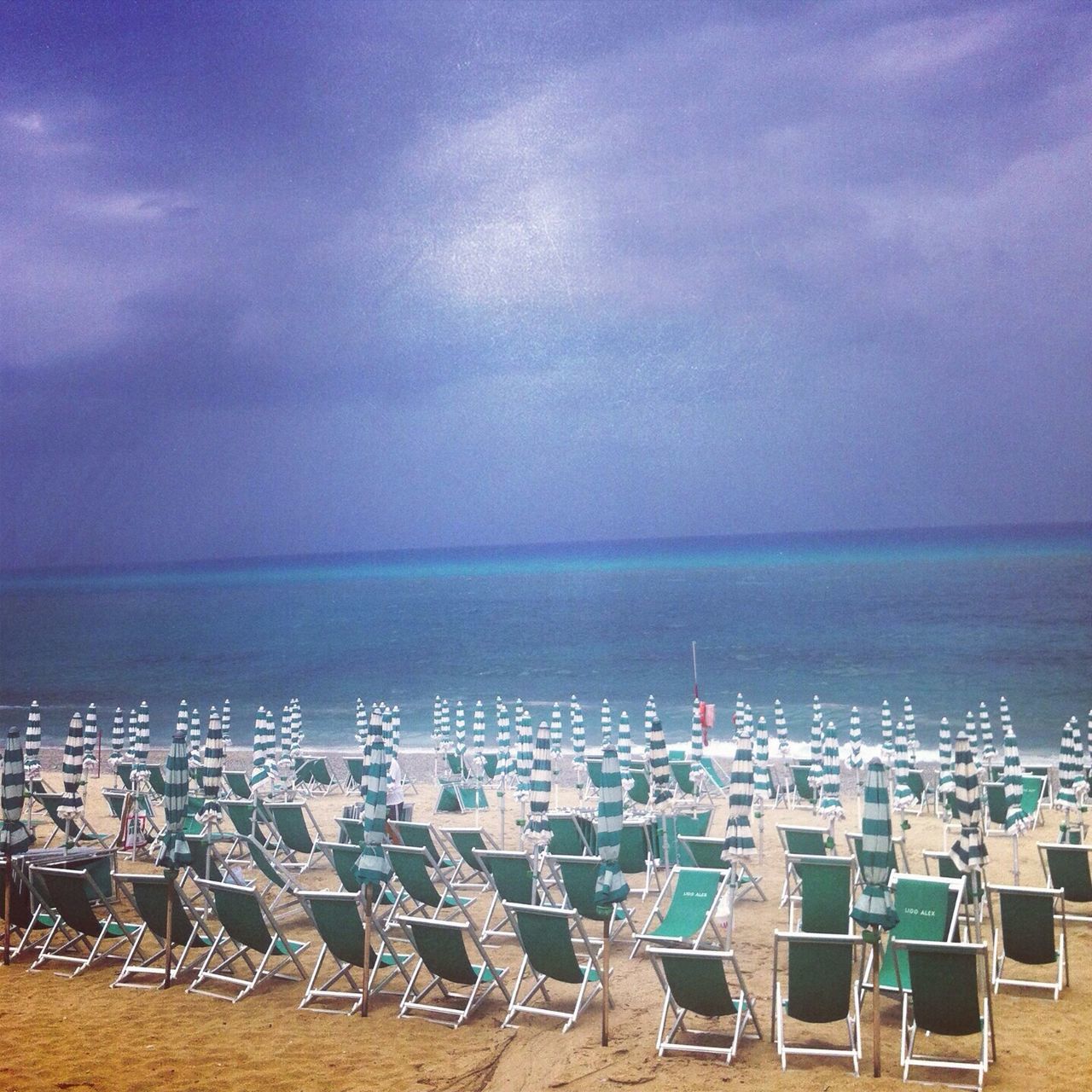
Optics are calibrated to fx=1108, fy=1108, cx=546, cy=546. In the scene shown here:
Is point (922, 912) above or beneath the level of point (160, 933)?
above

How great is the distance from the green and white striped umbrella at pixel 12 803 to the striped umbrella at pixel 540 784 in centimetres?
348

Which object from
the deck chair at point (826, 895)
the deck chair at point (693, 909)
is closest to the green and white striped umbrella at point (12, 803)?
the deck chair at point (693, 909)

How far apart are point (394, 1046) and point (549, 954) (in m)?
0.92

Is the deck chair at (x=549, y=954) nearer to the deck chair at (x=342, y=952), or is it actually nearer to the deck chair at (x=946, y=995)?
the deck chair at (x=342, y=952)

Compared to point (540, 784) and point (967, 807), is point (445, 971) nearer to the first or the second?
point (540, 784)

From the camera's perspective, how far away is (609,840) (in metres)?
5.98

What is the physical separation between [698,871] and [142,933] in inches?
143

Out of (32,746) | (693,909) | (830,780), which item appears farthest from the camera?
(32,746)

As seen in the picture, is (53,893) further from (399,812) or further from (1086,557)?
(1086,557)

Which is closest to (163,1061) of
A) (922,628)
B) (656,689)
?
(656,689)

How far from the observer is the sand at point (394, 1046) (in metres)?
5.29

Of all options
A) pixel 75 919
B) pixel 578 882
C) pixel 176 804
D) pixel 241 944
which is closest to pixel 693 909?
pixel 578 882

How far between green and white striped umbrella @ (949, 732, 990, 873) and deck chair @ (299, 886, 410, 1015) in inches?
126

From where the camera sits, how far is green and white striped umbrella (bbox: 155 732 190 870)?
6750 mm
